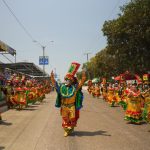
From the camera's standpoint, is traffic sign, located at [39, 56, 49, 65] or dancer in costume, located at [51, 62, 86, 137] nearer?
dancer in costume, located at [51, 62, 86, 137]

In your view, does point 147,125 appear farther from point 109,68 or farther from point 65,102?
point 109,68

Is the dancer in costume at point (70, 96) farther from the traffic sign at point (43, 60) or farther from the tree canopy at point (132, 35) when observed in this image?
the traffic sign at point (43, 60)

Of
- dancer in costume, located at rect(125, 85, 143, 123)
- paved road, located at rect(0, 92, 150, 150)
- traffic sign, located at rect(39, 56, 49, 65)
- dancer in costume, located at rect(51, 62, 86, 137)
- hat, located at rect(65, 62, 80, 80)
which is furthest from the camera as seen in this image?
traffic sign, located at rect(39, 56, 49, 65)

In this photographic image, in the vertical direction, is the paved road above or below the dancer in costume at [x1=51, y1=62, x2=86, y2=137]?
below

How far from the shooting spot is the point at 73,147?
9953mm

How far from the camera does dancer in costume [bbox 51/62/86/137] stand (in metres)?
12.5

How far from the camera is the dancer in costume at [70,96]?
1245 centimetres

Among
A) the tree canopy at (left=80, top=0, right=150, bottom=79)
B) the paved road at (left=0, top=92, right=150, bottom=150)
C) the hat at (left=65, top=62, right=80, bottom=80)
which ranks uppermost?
the tree canopy at (left=80, top=0, right=150, bottom=79)

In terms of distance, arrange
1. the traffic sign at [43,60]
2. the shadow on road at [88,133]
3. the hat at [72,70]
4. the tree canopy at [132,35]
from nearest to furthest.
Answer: the shadow on road at [88,133] < the hat at [72,70] < the tree canopy at [132,35] < the traffic sign at [43,60]

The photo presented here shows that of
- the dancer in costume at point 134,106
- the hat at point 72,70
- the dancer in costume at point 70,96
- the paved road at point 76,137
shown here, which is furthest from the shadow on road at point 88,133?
the dancer in costume at point 134,106

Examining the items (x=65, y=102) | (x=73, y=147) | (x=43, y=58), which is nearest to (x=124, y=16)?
(x=65, y=102)

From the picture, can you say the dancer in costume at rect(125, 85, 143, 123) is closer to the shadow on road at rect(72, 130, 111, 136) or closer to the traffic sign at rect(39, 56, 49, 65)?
the shadow on road at rect(72, 130, 111, 136)

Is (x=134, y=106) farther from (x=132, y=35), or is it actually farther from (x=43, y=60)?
(x=43, y=60)

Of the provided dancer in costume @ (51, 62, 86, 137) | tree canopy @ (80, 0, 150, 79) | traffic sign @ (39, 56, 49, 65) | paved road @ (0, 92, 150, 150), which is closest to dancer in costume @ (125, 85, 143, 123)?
paved road @ (0, 92, 150, 150)
